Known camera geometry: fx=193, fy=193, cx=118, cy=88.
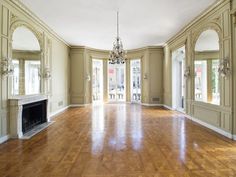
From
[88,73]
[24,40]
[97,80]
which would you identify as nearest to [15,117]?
[24,40]

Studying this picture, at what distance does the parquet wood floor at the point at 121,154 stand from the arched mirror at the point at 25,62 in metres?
1.50

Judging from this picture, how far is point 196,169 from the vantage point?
2926 millimetres

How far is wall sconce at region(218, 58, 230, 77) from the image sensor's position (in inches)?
183

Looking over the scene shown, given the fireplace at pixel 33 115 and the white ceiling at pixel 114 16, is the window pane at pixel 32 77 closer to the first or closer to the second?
the fireplace at pixel 33 115

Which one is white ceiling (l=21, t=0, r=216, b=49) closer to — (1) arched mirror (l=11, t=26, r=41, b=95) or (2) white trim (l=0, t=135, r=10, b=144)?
(1) arched mirror (l=11, t=26, r=41, b=95)

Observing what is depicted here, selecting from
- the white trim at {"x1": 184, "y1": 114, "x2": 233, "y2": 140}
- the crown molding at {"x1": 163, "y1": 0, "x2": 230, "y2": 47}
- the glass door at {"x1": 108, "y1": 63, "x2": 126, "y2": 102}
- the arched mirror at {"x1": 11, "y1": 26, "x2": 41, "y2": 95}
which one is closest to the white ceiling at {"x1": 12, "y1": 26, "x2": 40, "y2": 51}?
the arched mirror at {"x1": 11, "y1": 26, "x2": 41, "y2": 95}

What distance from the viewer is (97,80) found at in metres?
12.6

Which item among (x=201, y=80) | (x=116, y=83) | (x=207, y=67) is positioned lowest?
(x=201, y=80)

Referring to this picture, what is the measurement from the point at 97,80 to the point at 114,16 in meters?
6.83

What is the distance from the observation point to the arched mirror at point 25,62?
507 centimetres

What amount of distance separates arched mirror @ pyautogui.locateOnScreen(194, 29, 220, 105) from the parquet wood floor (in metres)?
1.10

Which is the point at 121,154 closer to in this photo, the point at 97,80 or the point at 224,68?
the point at 224,68

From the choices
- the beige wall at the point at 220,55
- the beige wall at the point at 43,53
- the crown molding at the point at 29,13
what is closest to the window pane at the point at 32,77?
the beige wall at the point at 43,53

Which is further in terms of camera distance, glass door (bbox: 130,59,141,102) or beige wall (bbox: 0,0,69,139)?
glass door (bbox: 130,59,141,102)
